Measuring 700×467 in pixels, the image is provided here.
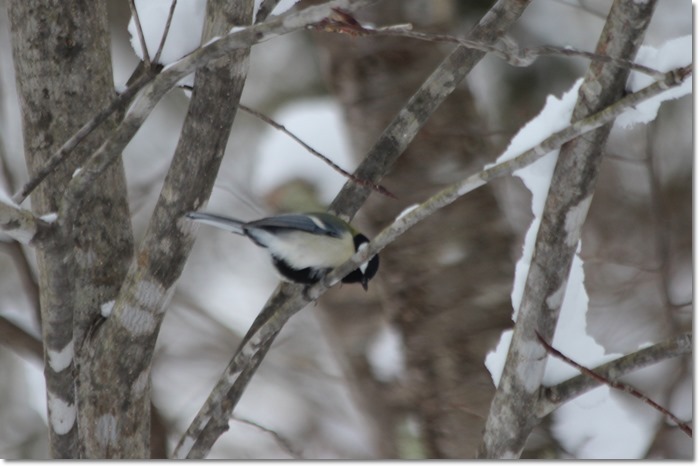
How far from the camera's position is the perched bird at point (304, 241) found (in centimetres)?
142

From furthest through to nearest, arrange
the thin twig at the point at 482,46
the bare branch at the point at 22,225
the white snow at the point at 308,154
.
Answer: the white snow at the point at 308,154 < the bare branch at the point at 22,225 < the thin twig at the point at 482,46

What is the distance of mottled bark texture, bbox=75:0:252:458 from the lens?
117 centimetres

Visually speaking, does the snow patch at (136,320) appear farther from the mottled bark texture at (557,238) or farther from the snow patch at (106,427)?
the mottled bark texture at (557,238)

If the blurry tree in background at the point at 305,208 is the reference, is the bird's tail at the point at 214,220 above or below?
below

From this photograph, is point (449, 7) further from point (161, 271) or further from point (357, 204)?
point (161, 271)

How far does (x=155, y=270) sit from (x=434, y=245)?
1021mm

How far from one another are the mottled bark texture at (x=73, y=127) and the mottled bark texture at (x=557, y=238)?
2.13 ft

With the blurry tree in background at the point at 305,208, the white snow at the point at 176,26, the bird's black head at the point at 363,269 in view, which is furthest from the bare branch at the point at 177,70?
the bird's black head at the point at 363,269

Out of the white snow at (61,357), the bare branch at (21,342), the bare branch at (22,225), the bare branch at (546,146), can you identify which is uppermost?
the bare branch at (21,342)

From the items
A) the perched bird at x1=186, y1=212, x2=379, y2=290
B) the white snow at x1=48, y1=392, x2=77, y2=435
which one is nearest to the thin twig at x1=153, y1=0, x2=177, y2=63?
the perched bird at x1=186, y1=212, x2=379, y2=290

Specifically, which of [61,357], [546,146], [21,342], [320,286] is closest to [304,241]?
[320,286]

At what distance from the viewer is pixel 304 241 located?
1.45m

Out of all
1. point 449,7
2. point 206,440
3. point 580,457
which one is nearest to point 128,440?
point 206,440

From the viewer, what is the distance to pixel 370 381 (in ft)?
8.14
